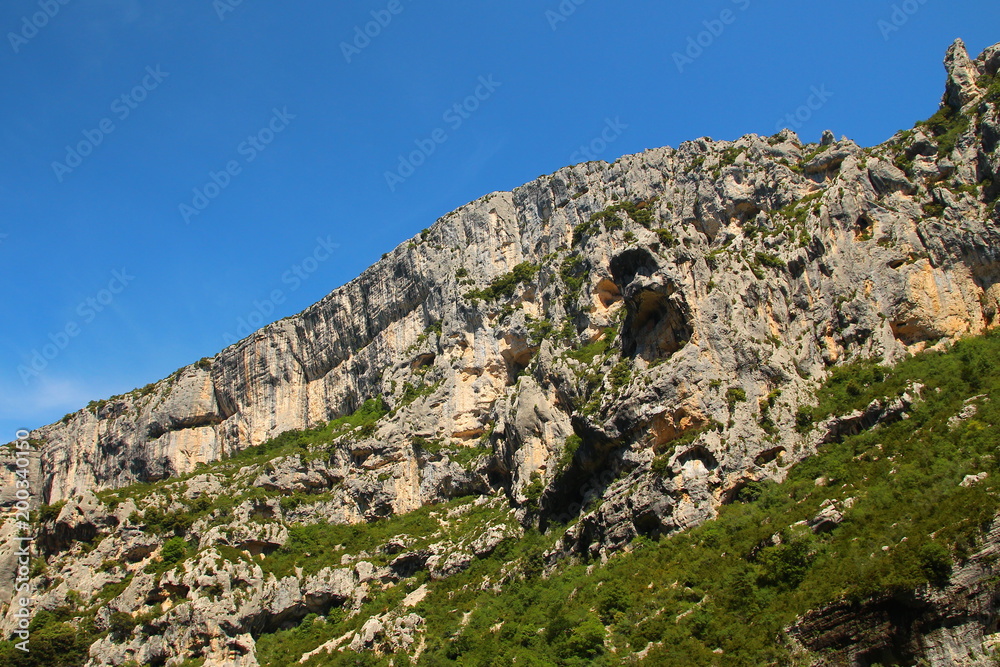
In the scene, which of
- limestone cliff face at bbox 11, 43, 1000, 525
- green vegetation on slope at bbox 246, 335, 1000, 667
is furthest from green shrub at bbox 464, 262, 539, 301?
green vegetation on slope at bbox 246, 335, 1000, 667

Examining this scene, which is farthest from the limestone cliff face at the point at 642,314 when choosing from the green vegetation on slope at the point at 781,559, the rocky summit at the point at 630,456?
the green vegetation on slope at the point at 781,559

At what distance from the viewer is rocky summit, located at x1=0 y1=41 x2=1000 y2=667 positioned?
31.1m

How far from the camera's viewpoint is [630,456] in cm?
4438

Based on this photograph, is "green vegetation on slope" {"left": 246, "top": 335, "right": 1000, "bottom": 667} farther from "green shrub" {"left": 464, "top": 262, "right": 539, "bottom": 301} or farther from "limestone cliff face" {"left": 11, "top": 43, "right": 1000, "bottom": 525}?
"green shrub" {"left": 464, "top": 262, "right": 539, "bottom": 301}

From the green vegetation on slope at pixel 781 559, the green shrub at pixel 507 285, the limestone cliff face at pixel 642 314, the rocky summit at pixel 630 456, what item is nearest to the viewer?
the green vegetation on slope at pixel 781 559

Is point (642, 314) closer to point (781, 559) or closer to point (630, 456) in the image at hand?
point (630, 456)

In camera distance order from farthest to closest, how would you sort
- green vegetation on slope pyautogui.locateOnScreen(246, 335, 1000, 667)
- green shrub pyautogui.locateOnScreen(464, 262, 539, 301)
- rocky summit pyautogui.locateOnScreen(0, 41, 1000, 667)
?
green shrub pyautogui.locateOnScreen(464, 262, 539, 301)
rocky summit pyautogui.locateOnScreen(0, 41, 1000, 667)
green vegetation on slope pyautogui.locateOnScreen(246, 335, 1000, 667)

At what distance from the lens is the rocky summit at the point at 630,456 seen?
102ft

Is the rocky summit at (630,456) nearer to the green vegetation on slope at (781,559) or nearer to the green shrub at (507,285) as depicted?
the green vegetation on slope at (781,559)

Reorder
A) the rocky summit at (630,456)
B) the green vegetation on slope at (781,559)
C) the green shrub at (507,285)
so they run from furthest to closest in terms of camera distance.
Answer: the green shrub at (507,285), the rocky summit at (630,456), the green vegetation on slope at (781,559)

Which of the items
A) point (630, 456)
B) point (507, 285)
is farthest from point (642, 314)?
point (507, 285)

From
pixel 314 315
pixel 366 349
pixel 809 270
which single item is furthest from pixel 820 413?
pixel 314 315

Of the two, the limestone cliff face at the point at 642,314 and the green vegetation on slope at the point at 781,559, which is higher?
the limestone cliff face at the point at 642,314

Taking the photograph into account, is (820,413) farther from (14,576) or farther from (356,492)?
(14,576)
